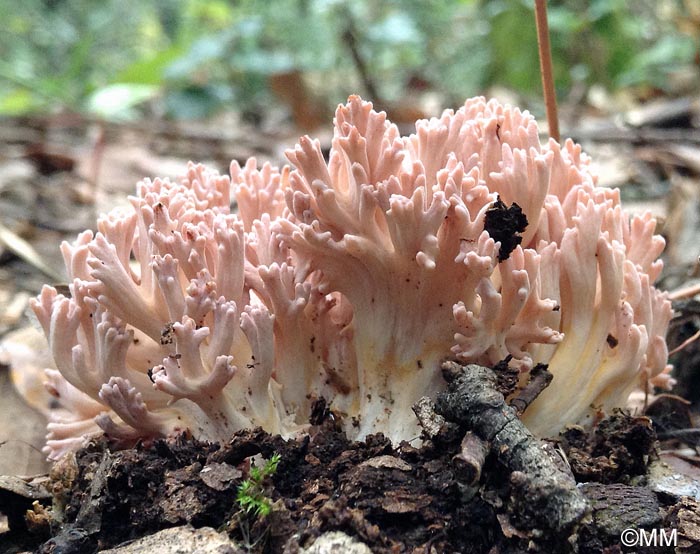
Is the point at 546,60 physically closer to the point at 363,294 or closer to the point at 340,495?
the point at 363,294

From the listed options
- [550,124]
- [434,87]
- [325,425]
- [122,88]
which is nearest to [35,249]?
[122,88]

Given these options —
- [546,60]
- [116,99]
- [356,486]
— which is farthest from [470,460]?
[116,99]

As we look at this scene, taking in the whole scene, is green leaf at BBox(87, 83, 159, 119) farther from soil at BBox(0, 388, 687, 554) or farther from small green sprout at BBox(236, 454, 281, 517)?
small green sprout at BBox(236, 454, 281, 517)

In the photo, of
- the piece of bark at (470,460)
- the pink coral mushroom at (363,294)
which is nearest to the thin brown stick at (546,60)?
the pink coral mushroom at (363,294)

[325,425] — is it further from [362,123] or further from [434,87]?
[434,87]

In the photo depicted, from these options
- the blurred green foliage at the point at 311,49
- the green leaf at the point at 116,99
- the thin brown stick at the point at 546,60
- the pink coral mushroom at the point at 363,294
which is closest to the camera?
the pink coral mushroom at the point at 363,294

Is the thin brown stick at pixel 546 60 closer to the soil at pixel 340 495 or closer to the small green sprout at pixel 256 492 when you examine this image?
the soil at pixel 340 495
